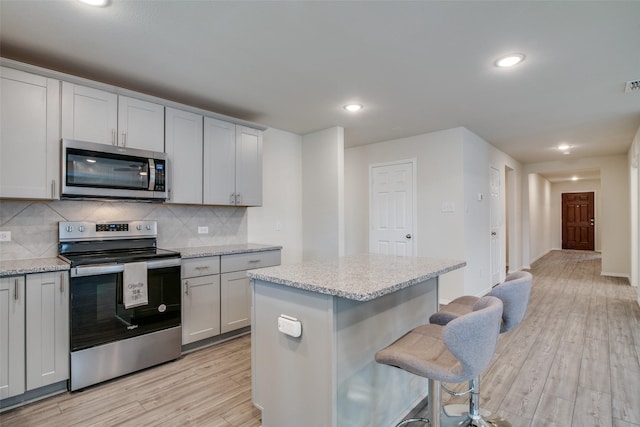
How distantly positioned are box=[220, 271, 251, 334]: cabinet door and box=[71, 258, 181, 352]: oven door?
0.48 m

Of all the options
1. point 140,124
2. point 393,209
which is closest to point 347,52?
point 140,124

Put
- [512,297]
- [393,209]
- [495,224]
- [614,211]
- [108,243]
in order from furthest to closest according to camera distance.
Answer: [614,211]
[495,224]
[393,209]
[108,243]
[512,297]

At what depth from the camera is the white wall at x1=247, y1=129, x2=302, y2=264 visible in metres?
4.16

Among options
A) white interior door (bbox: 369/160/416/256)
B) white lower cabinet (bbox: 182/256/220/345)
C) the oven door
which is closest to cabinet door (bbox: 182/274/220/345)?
white lower cabinet (bbox: 182/256/220/345)

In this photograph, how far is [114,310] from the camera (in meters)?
2.43

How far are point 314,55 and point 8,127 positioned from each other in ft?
7.14

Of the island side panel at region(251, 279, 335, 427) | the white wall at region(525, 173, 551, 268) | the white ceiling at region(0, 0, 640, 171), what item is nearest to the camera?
the island side panel at region(251, 279, 335, 427)

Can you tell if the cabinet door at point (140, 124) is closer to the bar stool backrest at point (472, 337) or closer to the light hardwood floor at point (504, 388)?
the light hardwood floor at point (504, 388)

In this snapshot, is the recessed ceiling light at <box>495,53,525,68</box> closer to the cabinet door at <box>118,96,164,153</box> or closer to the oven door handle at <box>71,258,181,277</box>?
the cabinet door at <box>118,96,164,153</box>

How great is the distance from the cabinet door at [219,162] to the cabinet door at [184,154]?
0.07m

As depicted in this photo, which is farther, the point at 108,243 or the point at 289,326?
the point at 108,243

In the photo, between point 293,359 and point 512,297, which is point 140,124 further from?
point 512,297

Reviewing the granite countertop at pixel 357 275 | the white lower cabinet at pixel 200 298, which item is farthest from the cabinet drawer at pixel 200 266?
the granite countertop at pixel 357 275

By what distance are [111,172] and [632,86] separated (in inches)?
183
